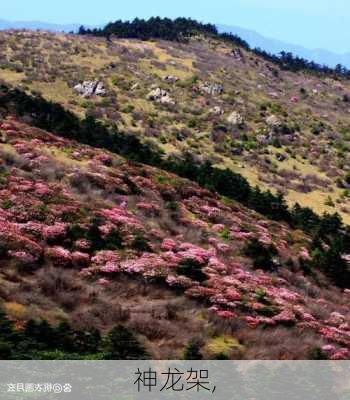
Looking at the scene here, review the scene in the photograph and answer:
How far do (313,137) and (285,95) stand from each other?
65.9 feet

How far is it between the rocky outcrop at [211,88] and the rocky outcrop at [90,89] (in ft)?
53.1

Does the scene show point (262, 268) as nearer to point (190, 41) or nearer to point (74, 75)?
point (74, 75)

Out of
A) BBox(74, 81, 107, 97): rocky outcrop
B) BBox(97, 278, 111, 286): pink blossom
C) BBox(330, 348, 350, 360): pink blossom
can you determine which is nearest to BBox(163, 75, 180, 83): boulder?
BBox(74, 81, 107, 97): rocky outcrop

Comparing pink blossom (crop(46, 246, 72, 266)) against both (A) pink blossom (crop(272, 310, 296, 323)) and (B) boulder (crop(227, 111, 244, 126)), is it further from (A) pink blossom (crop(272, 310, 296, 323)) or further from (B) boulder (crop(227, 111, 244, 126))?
(B) boulder (crop(227, 111, 244, 126))

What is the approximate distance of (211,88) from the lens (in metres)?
81.7

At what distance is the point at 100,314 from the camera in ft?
52.2

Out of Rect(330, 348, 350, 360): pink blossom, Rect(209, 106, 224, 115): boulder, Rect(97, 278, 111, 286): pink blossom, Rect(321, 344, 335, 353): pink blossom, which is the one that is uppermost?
Rect(209, 106, 224, 115): boulder

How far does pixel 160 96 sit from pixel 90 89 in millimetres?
9720

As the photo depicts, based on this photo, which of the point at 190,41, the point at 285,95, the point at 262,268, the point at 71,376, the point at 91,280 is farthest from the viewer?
the point at 190,41

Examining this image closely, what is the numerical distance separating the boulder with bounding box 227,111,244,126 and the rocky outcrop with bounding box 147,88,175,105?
8055mm

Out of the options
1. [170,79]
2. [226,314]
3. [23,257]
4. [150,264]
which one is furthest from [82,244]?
[170,79]

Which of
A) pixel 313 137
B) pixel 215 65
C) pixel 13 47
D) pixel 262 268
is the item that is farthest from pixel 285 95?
pixel 262 268

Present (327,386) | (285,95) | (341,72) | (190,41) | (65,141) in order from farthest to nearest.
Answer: (341,72), (190,41), (285,95), (65,141), (327,386)

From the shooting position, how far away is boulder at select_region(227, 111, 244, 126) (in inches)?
A: 2842
